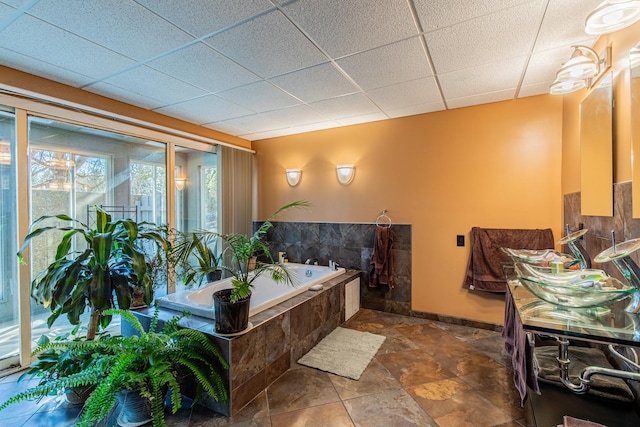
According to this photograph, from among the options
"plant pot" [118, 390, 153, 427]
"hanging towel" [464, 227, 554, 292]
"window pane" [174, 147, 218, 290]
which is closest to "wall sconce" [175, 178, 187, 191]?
"window pane" [174, 147, 218, 290]

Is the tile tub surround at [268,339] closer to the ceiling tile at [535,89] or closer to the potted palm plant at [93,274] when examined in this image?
the potted palm plant at [93,274]

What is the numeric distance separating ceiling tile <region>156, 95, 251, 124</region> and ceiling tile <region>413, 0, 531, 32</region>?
6.47ft

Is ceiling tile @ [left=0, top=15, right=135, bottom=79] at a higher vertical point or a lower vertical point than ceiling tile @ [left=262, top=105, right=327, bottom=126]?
lower

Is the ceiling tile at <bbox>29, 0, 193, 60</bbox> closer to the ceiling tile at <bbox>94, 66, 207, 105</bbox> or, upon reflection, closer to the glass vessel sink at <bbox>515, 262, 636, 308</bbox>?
the ceiling tile at <bbox>94, 66, 207, 105</bbox>

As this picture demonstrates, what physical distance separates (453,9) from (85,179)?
11.1 ft

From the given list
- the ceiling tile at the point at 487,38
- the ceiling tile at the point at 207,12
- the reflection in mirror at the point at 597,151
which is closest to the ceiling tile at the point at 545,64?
the ceiling tile at the point at 487,38

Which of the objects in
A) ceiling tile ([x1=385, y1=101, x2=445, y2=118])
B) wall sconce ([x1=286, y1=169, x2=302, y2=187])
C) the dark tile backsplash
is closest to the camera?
the dark tile backsplash

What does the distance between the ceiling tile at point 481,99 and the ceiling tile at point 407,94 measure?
0.24 m

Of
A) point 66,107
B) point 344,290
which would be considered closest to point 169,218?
point 66,107

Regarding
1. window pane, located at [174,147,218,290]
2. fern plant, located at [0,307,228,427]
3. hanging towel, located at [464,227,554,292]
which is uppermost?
window pane, located at [174,147,218,290]

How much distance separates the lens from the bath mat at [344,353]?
7.64 ft

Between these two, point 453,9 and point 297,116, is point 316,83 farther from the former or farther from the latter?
point 453,9

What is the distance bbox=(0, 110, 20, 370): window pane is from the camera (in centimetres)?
225

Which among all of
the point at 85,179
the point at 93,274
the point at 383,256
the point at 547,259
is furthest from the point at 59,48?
the point at 547,259
